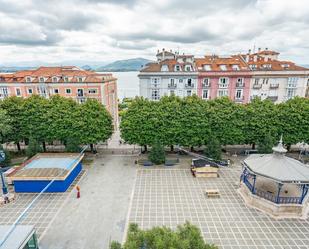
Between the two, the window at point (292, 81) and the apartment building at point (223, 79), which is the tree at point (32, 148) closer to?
the apartment building at point (223, 79)

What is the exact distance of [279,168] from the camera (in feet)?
61.6

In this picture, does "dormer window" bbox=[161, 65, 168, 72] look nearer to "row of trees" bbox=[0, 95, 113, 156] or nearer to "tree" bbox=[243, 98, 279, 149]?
"row of trees" bbox=[0, 95, 113, 156]

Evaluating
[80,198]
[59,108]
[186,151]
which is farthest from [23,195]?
[186,151]

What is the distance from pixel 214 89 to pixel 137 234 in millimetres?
35340

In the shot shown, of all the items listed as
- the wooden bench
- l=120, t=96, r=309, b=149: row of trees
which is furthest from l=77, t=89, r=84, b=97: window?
the wooden bench

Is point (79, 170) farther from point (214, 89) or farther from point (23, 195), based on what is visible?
point (214, 89)

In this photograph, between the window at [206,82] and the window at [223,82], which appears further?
the window at [223,82]

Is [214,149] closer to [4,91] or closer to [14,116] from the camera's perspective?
[14,116]

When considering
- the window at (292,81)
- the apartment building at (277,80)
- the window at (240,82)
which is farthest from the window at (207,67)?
the window at (292,81)

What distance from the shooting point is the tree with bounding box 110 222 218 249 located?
7.48 metres

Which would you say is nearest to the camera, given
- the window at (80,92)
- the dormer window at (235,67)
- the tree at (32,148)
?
the tree at (32,148)

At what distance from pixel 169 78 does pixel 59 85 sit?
69.4ft

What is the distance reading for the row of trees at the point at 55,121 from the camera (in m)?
28.8

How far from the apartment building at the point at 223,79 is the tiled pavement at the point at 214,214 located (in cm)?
1960
